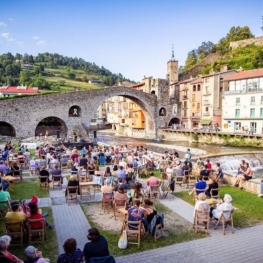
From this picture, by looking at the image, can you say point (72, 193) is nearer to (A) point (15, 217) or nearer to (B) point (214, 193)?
(A) point (15, 217)

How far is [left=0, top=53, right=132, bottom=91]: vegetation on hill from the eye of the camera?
90.6 metres

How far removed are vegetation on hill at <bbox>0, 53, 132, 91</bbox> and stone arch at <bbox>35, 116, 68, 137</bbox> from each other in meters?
44.2

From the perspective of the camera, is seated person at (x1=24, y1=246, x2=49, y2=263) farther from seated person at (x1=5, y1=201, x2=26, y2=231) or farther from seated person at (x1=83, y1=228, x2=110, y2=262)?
seated person at (x1=5, y1=201, x2=26, y2=231)

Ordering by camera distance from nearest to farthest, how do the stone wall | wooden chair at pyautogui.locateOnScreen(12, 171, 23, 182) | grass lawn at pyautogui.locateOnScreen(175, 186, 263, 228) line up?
1. grass lawn at pyautogui.locateOnScreen(175, 186, 263, 228)
2. wooden chair at pyautogui.locateOnScreen(12, 171, 23, 182)
3. the stone wall

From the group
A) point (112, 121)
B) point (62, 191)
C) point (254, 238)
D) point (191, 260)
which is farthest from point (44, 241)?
point (112, 121)

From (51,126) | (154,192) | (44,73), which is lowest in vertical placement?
(154,192)

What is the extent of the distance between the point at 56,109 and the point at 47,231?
36.5 meters

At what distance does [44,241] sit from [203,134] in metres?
37.9

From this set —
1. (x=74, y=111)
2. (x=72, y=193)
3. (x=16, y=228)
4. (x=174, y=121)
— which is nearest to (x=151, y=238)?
(x=16, y=228)

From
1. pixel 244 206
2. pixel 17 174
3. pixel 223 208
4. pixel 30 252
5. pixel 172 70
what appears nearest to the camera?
pixel 30 252

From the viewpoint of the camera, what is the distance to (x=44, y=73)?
11425cm

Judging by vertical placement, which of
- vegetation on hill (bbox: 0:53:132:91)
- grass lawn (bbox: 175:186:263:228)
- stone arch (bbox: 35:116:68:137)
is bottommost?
grass lawn (bbox: 175:186:263:228)

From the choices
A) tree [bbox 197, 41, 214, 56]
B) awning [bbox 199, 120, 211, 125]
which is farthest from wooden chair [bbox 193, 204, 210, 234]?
tree [bbox 197, 41, 214, 56]

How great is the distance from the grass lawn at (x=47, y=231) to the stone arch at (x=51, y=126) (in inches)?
1271
